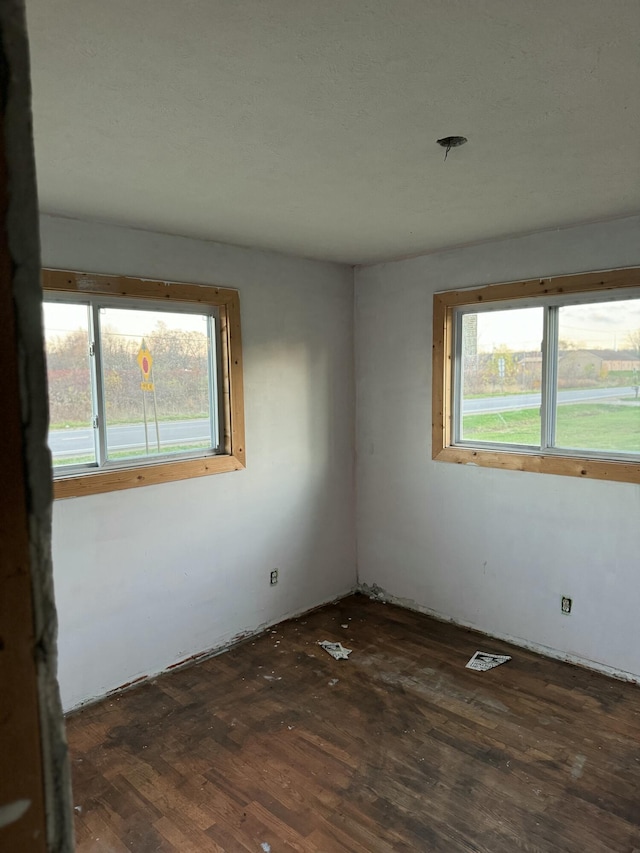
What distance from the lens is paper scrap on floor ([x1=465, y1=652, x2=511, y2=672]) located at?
11.3ft

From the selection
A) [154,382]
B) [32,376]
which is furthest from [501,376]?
[32,376]

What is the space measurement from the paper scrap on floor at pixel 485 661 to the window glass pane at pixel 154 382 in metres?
2.11

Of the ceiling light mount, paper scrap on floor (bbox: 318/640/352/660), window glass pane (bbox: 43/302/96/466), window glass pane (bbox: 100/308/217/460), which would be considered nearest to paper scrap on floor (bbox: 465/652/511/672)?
paper scrap on floor (bbox: 318/640/352/660)

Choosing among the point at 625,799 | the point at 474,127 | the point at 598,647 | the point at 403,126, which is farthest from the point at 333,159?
the point at 598,647

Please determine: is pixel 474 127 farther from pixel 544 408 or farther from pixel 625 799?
pixel 625 799

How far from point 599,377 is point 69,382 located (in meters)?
2.92

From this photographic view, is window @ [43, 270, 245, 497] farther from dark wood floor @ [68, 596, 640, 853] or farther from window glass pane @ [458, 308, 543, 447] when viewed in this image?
window glass pane @ [458, 308, 543, 447]

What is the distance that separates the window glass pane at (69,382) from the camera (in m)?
2.96

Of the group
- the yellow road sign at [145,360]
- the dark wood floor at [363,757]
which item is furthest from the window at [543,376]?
the yellow road sign at [145,360]

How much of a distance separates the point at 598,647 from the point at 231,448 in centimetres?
251

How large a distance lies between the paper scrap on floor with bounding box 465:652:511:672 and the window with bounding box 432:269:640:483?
117cm

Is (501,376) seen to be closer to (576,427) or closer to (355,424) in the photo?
(576,427)

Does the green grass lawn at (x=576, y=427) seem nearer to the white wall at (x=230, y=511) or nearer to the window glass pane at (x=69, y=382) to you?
the white wall at (x=230, y=511)

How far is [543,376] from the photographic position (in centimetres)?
353
